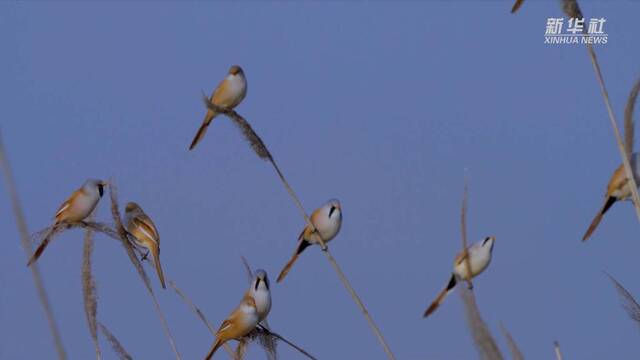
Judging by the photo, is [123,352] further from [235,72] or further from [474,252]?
[235,72]

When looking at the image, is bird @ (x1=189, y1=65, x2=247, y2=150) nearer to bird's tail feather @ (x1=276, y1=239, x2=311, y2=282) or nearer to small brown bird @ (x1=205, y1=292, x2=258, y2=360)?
bird's tail feather @ (x1=276, y1=239, x2=311, y2=282)

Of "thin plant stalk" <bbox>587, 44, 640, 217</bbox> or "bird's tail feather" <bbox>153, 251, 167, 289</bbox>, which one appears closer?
"thin plant stalk" <bbox>587, 44, 640, 217</bbox>

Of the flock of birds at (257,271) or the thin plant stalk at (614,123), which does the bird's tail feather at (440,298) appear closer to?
the flock of birds at (257,271)

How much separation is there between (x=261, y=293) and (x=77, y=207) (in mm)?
979

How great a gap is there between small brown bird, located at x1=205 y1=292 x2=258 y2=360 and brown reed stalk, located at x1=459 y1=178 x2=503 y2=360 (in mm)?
2114

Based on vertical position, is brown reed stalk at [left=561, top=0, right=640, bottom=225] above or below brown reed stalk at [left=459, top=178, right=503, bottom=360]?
above

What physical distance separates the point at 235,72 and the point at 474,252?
8.31 feet

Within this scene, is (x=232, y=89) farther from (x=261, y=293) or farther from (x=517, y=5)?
(x=517, y=5)

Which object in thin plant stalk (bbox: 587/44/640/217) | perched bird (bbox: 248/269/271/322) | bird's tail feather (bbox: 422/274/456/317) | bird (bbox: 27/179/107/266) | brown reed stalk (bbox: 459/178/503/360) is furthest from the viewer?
perched bird (bbox: 248/269/271/322)

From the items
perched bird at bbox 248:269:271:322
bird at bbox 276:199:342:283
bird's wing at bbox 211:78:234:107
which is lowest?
perched bird at bbox 248:269:271:322

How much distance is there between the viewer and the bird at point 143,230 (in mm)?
4141

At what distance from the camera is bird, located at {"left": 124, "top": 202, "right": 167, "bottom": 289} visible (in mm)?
4141

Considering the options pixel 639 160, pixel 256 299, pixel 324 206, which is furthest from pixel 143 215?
pixel 639 160

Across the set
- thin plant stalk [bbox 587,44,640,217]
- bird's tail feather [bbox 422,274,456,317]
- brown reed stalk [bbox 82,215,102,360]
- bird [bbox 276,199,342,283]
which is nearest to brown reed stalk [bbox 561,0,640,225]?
thin plant stalk [bbox 587,44,640,217]
